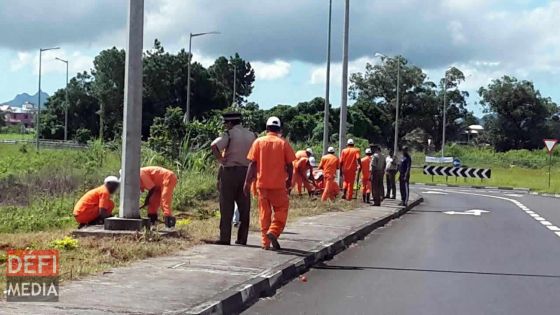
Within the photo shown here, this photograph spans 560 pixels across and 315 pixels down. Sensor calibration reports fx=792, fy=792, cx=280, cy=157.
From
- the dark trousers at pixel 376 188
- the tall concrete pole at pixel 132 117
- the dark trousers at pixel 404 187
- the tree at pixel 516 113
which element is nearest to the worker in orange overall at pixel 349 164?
the dark trousers at pixel 376 188

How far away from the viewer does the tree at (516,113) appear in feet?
317

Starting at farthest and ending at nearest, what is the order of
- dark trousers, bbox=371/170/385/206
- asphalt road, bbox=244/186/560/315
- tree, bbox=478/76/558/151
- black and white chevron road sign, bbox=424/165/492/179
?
1. tree, bbox=478/76/558/151
2. black and white chevron road sign, bbox=424/165/492/179
3. dark trousers, bbox=371/170/385/206
4. asphalt road, bbox=244/186/560/315

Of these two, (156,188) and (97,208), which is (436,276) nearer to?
(156,188)

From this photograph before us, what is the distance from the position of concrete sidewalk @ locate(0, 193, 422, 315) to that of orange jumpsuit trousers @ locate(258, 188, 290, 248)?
355 mm

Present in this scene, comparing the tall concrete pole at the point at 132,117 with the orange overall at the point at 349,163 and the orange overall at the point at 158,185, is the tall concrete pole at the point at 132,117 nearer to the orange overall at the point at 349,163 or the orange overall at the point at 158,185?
the orange overall at the point at 158,185

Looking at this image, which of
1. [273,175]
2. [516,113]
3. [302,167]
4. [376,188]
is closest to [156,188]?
[273,175]

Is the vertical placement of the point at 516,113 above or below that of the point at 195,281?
above

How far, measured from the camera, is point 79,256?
984 centimetres

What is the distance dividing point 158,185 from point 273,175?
3.16m

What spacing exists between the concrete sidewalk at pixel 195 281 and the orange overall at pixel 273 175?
1.60 feet

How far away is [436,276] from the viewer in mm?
10602

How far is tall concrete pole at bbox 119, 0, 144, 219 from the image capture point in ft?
37.7

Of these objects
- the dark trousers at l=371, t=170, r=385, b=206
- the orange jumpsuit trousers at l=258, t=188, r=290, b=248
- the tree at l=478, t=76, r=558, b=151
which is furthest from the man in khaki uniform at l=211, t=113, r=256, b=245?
the tree at l=478, t=76, r=558, b=151

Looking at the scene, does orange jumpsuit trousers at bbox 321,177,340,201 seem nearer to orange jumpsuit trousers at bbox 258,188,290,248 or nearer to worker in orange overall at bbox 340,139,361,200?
worker in orange overall at bbox 340,139,361,200
